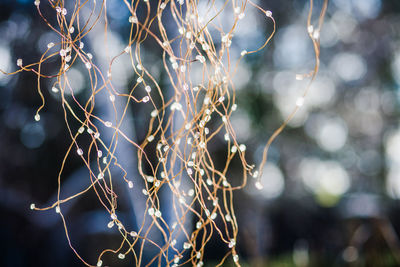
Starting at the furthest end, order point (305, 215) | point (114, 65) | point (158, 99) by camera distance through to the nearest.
→ point (305, 215), point (158, 99), point (114, 65)

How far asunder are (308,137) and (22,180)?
120 inches

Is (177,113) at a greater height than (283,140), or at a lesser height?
greater

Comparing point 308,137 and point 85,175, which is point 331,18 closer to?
point 308,137

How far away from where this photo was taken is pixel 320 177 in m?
4.90

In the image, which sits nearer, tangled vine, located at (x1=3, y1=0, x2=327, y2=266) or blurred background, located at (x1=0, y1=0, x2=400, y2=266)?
tangled vine, located at (x1=3, y1=0, x2=327, y2=266)

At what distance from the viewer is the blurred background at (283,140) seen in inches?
116

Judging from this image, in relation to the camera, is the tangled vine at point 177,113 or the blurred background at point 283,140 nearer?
the tangled vine at point 177,113

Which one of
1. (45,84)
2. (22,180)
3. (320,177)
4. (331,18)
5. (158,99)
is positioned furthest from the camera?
(320,177)

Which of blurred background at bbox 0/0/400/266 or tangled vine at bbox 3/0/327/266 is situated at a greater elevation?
tangled vine at bbox 3/0/327/266

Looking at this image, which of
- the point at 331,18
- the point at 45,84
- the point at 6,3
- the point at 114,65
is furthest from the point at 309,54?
the point at 6,3

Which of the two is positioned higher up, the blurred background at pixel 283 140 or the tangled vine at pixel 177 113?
the tangled vine at pixel 177 113

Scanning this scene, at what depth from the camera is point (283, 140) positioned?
4195 mm

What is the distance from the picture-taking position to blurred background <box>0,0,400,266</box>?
116 inches

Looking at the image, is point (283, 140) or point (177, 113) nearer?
point (177, 113)
